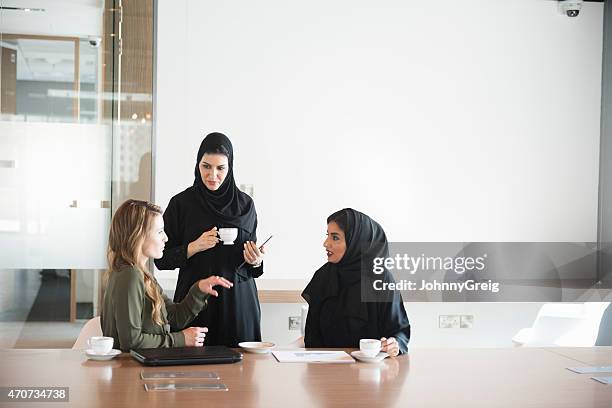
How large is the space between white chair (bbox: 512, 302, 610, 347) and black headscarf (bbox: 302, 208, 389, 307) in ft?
5.97

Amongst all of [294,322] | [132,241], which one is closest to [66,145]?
[132,241]

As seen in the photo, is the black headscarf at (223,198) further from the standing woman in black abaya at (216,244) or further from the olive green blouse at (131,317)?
the olive green blouse at (131,317)

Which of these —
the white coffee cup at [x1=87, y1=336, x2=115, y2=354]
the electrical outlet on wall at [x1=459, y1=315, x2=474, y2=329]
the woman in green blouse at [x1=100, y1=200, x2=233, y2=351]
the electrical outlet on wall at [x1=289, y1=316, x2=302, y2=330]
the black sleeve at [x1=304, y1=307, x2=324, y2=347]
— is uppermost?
the woman in green blouse at [x1=100, y1=200, x2=233, y2=351]

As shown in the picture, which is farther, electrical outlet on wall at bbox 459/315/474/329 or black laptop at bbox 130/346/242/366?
electrical outlet on wall at bbox 459/315/474/329

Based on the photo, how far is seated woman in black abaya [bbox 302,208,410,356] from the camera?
2.39 m

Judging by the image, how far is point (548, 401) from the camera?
167 centimetres

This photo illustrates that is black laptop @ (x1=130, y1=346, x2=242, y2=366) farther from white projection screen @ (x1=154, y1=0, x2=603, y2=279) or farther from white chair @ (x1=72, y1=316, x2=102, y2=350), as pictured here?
white projection screen @ (x1=154, y1=0, x2=603, y2=279)

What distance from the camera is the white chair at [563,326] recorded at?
3.92 meters

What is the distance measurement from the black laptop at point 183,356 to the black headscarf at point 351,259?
547 mm

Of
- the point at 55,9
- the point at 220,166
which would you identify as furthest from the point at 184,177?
the point at 220,166

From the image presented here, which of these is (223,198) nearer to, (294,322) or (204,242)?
(204,242)

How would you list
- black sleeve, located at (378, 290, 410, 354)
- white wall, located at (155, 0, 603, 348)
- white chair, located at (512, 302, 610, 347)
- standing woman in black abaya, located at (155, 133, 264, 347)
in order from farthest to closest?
white wall, located at (155, 0, 603, 348) → white chair, located at (512, 302, 610, 347) → standing woman in black abaya, located at (155, 133, 264, 347) → black sleeve, located at (378, 290, 410, 354)

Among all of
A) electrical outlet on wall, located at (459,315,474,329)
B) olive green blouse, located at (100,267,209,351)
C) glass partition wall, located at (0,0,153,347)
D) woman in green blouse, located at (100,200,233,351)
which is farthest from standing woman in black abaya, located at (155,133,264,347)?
electrical outlet on wall, located at (459,315,474,329)

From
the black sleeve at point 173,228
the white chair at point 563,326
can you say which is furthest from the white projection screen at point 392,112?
the black sleeve at point 173,228
